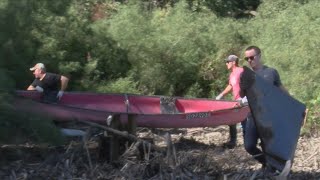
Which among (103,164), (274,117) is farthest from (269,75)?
(103,164)

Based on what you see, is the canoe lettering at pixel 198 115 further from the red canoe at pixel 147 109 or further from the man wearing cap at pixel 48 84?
the man wearing cap at pixel 48 84

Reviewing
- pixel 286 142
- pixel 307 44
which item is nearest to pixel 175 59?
pixel 307 44

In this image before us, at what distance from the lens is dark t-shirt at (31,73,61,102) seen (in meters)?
11.7

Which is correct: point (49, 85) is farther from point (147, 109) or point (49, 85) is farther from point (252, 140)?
point (252, 140)

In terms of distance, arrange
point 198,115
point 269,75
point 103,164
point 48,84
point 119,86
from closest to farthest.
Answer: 1. point 103,164
2. point 269,75
3. point 198,115
4. point 48,84
5. point 119,86

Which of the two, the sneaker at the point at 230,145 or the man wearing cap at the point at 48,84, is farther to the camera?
the man wearing cap at the point at 48,84

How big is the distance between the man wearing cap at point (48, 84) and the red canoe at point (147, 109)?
0.52 ft

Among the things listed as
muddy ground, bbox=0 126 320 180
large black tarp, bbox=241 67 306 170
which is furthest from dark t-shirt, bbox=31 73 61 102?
large black tarp, bbox=241 67 306 170

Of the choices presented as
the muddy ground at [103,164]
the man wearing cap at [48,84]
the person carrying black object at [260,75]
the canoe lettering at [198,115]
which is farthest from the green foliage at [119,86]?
the person carrying black object at [260,75]

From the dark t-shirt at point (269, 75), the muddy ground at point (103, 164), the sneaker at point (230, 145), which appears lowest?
the sneaker at point (230, 145)

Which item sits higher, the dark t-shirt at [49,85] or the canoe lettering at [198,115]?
the dark t-shirt at [49,85]

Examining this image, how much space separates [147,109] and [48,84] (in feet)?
5.69

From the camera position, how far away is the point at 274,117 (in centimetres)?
812

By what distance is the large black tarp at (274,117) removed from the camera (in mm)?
7965
